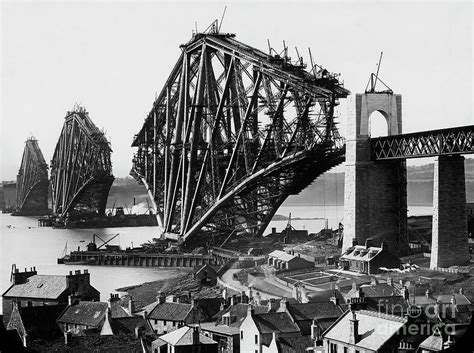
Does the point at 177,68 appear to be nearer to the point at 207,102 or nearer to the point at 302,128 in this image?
the point at 207,102

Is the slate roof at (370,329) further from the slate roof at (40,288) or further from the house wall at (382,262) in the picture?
the slate roof at (40,288)

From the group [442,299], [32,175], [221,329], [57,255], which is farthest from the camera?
[32,175]

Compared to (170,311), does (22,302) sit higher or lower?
lower

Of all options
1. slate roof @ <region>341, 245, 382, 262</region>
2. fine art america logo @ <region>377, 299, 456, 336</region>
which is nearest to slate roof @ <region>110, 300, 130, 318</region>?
fine art america logo @ <region>377, 299, 456, 336</region>

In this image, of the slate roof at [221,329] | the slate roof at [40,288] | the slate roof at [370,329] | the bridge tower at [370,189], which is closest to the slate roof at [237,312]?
the slate roof at [221,329]

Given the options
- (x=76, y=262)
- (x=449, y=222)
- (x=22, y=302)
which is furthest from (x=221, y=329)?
(x=76, y=262)

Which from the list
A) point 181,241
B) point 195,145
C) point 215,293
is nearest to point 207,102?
point 195,145

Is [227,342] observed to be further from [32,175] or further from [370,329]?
[32,175]
